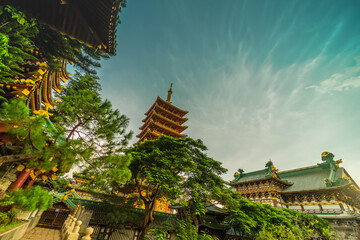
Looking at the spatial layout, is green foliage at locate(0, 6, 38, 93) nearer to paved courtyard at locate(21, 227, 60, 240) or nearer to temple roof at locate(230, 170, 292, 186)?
paved courtyard at locate(21, 227, 60, 240)

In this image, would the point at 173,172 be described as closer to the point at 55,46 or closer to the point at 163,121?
the point at 55,46

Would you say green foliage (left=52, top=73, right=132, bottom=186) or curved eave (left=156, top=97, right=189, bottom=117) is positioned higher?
curved eave (left=156, top=97, right=189, bottom=117)

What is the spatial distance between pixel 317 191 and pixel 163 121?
1947 cm

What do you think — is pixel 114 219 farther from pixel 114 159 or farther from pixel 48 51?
pixel 48 51

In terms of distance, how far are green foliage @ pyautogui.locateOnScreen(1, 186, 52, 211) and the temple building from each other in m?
20.5

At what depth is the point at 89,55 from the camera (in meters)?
5.26

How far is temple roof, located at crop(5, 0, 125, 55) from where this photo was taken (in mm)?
3666

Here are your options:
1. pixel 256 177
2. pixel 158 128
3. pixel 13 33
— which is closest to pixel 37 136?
pixel 13 33

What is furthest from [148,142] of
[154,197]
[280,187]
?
[280,187]

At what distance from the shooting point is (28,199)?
343 centimetres

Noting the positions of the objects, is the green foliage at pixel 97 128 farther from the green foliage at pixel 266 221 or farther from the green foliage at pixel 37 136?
the green foliage at pixel 266 221

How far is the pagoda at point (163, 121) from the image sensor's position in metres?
20.6

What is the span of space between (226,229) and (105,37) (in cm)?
1494

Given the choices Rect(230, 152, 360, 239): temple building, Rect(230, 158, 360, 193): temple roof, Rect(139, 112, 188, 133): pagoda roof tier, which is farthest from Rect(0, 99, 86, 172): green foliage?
Rect(230, 158, 360, 193): temple roof
